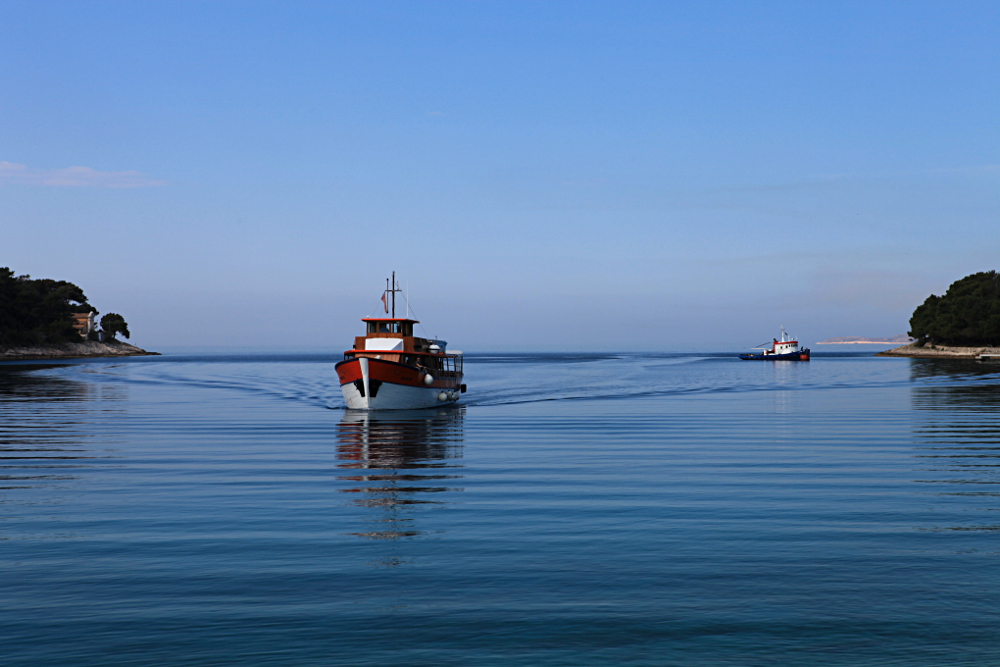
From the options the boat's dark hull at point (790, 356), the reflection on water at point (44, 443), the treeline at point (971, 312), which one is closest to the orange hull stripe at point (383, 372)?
the reflection on water at point (44, 443)

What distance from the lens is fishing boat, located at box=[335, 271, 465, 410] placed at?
49.0m

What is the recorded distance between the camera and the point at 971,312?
17188 centimetres

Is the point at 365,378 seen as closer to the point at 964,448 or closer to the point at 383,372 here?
the point at 383,372

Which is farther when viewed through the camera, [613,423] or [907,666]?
[613,423]

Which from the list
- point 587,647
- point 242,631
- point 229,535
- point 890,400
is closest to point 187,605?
point 242,631

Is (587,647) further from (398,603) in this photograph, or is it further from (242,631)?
(242,631)

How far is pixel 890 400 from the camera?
56031 mm

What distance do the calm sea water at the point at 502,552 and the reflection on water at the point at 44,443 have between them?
0.68 ft

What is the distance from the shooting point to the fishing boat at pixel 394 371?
49.0 meters

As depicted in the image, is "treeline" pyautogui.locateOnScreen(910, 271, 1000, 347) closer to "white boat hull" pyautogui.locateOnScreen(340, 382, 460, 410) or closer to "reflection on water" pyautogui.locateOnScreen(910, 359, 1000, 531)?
"reflection on water" pyautogui.locateOnScreen(910, 359, 1000, 531)

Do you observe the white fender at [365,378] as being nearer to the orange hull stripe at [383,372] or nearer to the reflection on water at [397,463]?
the orange hull stripe at [383,372]

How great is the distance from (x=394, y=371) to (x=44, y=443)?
71.2 feet

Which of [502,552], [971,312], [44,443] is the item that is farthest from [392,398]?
[971,312]

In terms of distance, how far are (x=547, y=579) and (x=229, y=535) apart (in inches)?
254
